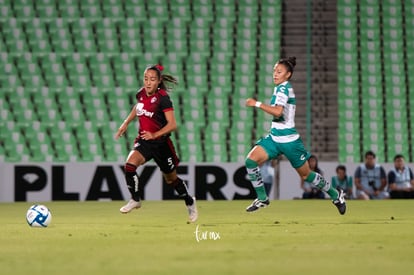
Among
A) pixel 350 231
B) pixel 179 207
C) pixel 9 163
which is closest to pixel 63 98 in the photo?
pixel 9 163

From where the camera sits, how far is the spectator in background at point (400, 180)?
17.7 meters

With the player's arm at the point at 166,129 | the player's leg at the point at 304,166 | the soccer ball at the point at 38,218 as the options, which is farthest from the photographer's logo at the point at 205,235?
the player's leg at the point at 304,166

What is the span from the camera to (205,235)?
28.6 ft

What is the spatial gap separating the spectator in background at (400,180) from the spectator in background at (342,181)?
2.42 ft

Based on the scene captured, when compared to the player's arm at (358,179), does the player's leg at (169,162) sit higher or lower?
higher

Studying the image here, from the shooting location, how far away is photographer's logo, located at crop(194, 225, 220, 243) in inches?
328

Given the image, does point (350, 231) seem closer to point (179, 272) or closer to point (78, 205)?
point (179, 272)

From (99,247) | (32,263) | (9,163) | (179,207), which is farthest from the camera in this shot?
(9,163)

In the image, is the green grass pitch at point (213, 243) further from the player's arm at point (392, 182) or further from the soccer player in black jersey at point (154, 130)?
the player's arm at point (392, 182)

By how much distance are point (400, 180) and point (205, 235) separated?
31.9ft

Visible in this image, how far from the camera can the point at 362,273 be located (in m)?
5.71

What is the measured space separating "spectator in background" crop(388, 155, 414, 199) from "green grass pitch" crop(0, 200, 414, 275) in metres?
4.55

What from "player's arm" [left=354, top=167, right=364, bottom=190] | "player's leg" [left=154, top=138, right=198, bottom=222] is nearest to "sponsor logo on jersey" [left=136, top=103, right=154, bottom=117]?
"player's leg" [left=154, top=138, right=198, bottom=222]

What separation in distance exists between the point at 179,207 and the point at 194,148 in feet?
13.8
